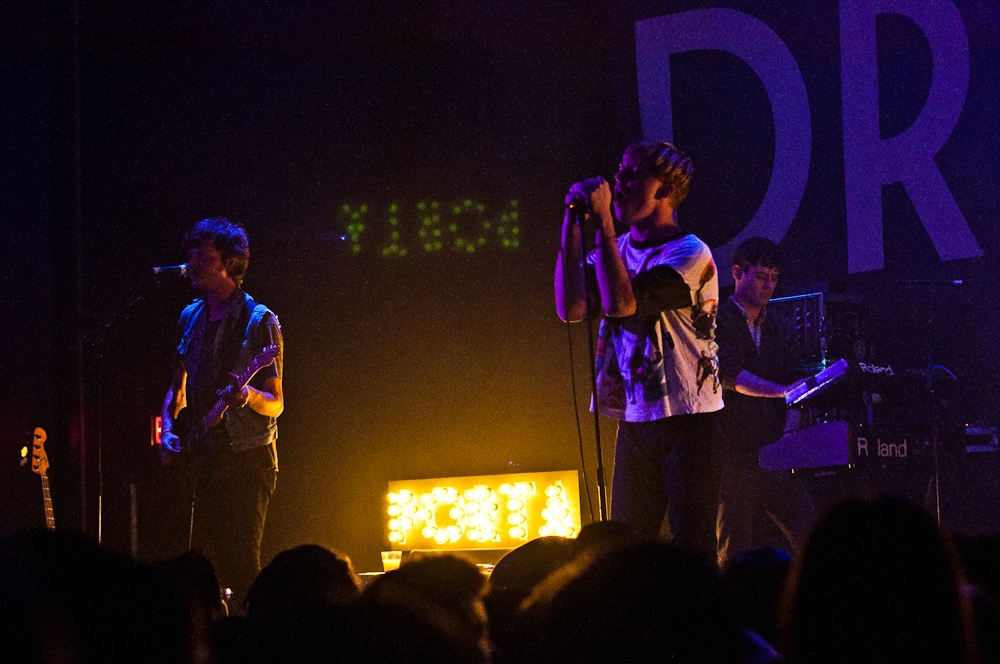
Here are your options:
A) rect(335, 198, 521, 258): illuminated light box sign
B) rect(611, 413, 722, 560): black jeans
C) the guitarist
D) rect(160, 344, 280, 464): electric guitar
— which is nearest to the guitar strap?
the guitarist

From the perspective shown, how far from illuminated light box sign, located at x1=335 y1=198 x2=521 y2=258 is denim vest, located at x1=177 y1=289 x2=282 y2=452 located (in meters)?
2.13

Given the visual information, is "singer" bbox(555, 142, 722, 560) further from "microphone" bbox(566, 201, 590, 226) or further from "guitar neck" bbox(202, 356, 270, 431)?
"guitar neck" bbox(202, 356, 270, 431)

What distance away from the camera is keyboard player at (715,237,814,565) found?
504 cm

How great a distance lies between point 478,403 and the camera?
6820 mm

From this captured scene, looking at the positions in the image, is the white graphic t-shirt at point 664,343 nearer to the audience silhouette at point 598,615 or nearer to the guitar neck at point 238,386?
the audience silhouette at point 598,615

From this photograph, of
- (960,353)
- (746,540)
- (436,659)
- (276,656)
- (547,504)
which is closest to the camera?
(436,659)

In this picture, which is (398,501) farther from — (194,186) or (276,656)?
(276,656)

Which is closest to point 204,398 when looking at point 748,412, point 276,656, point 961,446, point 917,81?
point 748,412

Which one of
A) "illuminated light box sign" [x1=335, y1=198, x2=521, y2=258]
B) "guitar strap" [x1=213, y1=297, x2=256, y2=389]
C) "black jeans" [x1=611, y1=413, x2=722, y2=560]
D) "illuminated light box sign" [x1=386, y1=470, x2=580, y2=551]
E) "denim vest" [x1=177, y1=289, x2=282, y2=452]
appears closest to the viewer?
"black jeans" [x1=611, y1=413, x2=722, y2=560]

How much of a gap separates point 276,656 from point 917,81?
208 inches

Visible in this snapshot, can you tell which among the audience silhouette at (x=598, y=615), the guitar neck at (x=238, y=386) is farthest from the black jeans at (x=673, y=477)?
the guitar neck at (x=238, y=386)

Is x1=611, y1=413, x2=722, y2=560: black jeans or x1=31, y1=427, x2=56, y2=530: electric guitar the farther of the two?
x1=31, y1=427, x2=56, y2=530: electric guitar

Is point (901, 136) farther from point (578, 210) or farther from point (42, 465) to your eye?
point (42, 465)

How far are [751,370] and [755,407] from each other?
207 mm
